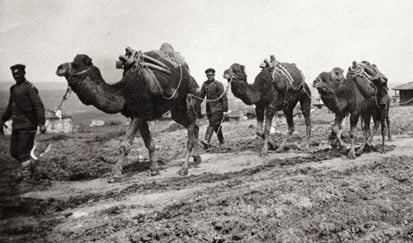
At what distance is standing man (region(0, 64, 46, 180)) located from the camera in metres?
6.34

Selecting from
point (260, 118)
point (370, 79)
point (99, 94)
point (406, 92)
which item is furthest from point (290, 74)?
point (406, 92)

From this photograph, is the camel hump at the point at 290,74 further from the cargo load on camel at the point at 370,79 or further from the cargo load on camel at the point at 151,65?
the cargo load on camel at the point at 151,65

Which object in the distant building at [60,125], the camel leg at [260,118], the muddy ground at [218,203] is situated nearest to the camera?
the muddy ground at [218,203]

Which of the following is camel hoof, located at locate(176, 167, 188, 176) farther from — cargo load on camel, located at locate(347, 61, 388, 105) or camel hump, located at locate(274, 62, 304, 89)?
cargo load on camel, located at locate(347, 61, 388, 105)

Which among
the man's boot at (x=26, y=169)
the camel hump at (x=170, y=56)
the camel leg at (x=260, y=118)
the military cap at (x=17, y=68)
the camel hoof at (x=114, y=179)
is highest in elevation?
the camel hump at (x=170, y=56)

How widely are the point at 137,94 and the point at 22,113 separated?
2.19 m

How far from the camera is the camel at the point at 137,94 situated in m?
6.87

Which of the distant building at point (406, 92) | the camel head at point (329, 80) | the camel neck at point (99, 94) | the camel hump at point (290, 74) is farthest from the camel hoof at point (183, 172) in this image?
the distant building at point (406, 92)

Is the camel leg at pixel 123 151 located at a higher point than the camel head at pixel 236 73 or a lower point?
lower

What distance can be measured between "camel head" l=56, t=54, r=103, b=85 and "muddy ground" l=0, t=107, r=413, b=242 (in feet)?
6.06

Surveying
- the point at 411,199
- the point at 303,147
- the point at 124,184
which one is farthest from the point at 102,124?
the point at 411,199

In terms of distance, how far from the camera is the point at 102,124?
38.8m

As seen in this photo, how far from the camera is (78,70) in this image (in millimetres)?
6789

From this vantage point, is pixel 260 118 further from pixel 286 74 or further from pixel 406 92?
pixel 406 92
